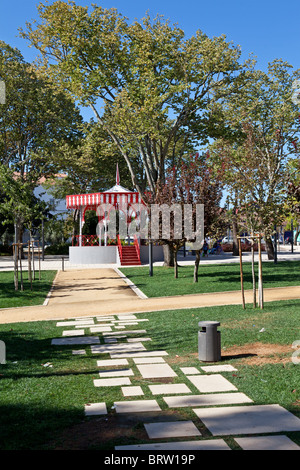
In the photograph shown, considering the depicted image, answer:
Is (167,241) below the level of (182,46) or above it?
below

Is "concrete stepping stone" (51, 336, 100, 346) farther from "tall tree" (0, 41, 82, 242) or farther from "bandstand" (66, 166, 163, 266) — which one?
"tall tree" (0, 41, 82, 242)

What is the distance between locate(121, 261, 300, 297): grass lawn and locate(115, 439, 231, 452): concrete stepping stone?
14374 mm

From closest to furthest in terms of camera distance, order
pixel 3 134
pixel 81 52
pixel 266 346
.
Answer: pixel 266 346 → pixel 81 52 → pixel 3 134

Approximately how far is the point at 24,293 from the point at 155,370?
1317 centimetres

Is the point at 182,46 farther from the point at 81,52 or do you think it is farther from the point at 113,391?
the point at 113,391

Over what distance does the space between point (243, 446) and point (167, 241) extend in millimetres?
18489

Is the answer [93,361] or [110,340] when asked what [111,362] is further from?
[110,340]

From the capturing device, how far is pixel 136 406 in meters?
6.79

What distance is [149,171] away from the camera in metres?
31.1

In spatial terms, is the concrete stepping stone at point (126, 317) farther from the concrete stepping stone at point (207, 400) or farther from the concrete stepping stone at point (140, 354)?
the concrete stepping stone at point (207, 400)

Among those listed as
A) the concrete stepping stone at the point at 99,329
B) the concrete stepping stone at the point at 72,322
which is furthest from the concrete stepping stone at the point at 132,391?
the concrete stepping stone at the point at 72,322

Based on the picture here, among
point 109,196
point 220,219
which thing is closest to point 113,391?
point 220,219

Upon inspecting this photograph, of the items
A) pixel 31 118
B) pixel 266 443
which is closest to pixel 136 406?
pixel 266 443

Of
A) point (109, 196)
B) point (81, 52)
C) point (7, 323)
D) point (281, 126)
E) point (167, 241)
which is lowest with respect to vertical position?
point (7, 323)
